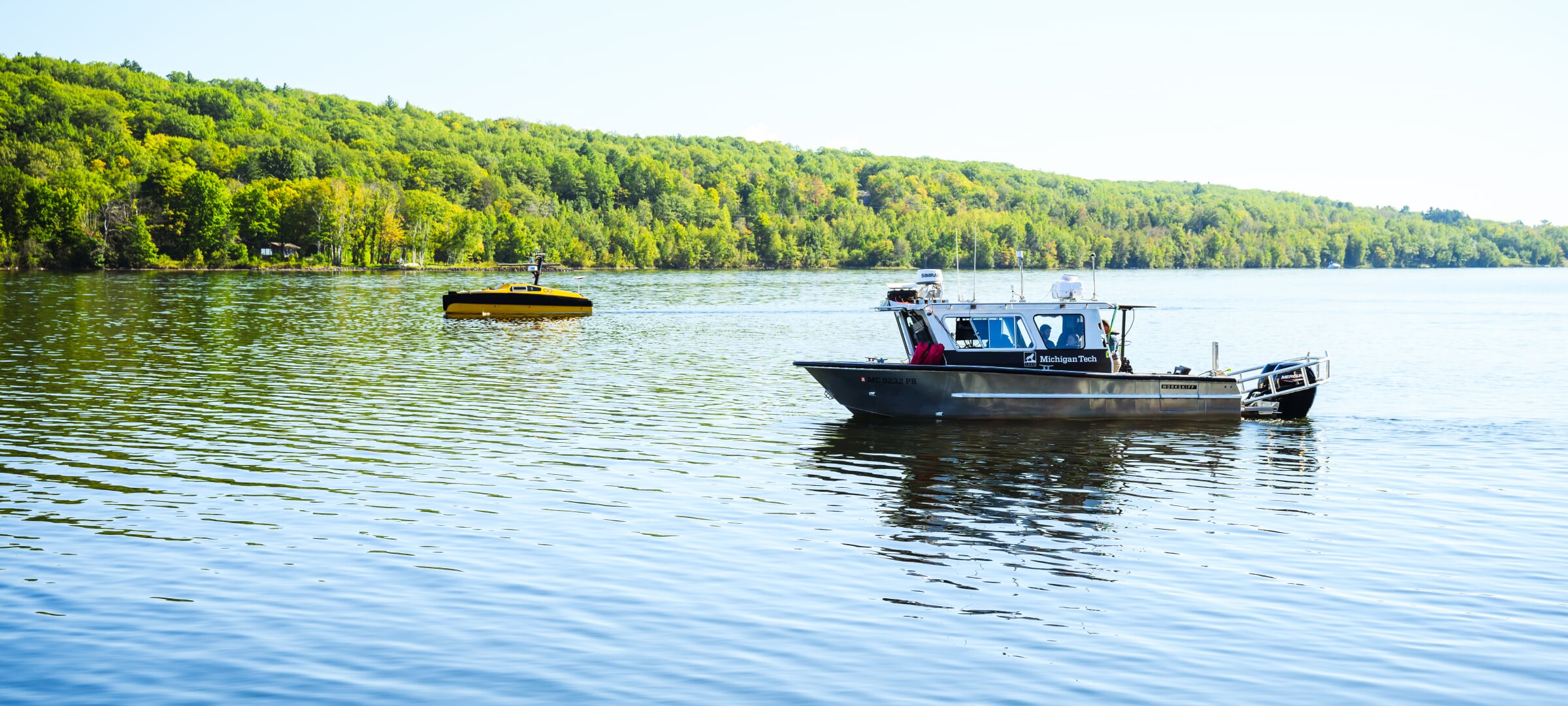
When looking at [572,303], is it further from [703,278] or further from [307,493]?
[703,278]

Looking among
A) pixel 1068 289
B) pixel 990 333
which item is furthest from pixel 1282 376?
pixel 990 333

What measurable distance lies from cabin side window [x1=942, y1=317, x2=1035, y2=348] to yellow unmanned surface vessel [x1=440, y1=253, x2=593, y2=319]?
56.3 meters

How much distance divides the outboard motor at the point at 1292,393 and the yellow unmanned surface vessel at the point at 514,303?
190 feet

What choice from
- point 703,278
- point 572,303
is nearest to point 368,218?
point 703,278

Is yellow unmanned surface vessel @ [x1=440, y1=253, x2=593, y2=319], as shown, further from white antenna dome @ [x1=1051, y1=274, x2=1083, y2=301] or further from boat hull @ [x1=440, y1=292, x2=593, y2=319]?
white antenna dome @ [x1=1051, y1=274, x2=1083, y2=301]

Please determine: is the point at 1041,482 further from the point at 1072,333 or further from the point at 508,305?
the point at 508,305

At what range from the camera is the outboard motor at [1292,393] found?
35.1 m

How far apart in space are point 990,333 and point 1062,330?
187cm

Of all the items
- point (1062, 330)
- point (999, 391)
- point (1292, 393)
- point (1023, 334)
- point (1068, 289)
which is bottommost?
point (1292, 393)

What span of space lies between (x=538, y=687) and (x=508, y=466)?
13.6 meters

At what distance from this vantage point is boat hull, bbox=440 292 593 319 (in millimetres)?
84438

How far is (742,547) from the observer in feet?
62.1

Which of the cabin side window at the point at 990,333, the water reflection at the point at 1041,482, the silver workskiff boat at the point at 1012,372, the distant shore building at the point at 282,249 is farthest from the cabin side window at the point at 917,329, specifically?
the distant shore building at the point at 282,249

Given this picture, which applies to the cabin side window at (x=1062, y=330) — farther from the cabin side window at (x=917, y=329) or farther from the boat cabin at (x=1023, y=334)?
the cabin side window at (x=917, y=329)
